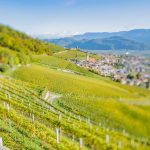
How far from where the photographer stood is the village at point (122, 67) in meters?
6.91

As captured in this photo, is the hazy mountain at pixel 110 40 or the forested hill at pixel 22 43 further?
the forested hill at pixel 22 43

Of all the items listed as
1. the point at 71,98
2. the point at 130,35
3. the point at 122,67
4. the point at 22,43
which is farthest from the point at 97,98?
the point at 22,43

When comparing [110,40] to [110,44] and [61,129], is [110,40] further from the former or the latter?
[61,129]

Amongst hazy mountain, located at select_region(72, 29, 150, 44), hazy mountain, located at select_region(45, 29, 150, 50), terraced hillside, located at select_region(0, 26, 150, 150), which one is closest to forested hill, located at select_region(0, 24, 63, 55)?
terraced hillside, located at select_region(0, 26, 150, 150)

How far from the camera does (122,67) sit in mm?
7562

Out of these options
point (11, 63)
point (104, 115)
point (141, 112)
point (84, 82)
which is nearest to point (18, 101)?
Answer: point (11, 63)

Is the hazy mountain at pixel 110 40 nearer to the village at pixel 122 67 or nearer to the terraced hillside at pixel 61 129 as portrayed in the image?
the village at pixel 122 67

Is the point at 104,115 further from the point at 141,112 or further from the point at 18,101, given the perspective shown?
the point at 18,101

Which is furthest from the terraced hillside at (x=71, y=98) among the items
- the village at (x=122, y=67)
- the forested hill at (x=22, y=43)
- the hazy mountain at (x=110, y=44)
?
the hazy mountain at (x=110, y=44)

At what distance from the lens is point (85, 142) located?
752 centimetres

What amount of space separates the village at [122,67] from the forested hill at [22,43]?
2.73 feet

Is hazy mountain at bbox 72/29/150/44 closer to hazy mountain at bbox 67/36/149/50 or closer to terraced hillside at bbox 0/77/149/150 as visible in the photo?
hazy mountain at bbox 67/36/149/50

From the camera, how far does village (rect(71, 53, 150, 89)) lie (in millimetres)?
6910

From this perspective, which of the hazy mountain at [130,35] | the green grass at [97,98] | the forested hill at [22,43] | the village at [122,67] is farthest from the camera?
the forested hill at [22,43]
